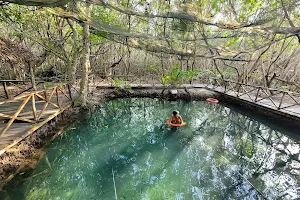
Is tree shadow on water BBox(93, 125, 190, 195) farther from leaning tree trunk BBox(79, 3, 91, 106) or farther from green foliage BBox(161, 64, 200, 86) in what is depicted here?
green foliage BBox(161, 64, 200, 86)

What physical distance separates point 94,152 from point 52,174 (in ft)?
3.77

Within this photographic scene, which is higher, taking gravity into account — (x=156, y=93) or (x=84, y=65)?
(x=84, y=65)

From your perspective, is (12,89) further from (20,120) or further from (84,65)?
(20,120)

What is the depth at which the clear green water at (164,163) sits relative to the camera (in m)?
3.39

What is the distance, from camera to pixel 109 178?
3.77 meters

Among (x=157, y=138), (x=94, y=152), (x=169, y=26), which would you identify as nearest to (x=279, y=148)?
(x=157, y=138)

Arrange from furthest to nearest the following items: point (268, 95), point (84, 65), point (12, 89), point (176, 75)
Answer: point (12, 89) < point (268, 95) < point (176, 75) < point (84, 65)

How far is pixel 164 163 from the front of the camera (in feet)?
14.4

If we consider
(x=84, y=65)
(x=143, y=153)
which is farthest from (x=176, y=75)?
(x=143, y=153)

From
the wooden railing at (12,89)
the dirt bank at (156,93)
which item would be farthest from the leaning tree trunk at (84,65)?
the dirt bank at (156,93)

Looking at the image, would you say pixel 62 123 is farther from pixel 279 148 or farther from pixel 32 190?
pixel 279 148

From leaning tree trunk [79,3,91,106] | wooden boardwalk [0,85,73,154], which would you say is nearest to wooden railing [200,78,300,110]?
leaning tree trunk [79,3,91,106]

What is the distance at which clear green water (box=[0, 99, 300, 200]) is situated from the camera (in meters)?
3.39

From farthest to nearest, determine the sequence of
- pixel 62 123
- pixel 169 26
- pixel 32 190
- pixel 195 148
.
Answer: pixel 62 123 → pixel 195 148 → pixel 169 26 → pixel 32 190
